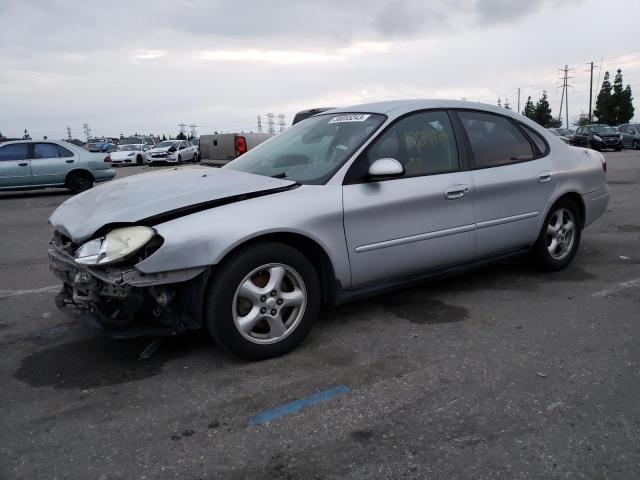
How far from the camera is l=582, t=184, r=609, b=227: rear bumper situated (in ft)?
16.8

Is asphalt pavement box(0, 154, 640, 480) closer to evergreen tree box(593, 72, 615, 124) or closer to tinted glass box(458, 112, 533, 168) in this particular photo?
tinted glass box(458, 112, 533, 168)

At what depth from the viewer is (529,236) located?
462 cm

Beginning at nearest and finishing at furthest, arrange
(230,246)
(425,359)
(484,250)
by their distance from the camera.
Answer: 1. (230,246)
2. (425,359)
3. (484,250)

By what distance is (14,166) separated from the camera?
13578 millimetres

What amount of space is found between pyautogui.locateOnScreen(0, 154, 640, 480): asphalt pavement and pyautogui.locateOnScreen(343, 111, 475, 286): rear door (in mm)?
474

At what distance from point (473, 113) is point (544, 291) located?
1584 mm

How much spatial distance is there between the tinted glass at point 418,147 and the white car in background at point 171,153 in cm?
2626

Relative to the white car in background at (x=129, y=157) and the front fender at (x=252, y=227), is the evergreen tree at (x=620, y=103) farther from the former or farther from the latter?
the front fender at (x=252, y=227)

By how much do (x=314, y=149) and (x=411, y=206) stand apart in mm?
834

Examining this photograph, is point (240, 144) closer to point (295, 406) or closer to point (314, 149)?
point (314, 149)

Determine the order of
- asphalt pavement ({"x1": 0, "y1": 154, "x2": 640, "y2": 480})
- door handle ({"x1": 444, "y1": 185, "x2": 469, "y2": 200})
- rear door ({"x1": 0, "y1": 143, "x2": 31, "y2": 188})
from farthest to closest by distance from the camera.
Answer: rear door ({"x1": 0, "y1": 143, "x2": 31, "y2": 188})
door handle ({"x1": 444, "y1": 185, "x2": 469, "y2": 200})
asphalt pavement ({"x1": 0, "y1": 154, "x2": 640, "y2": 480})

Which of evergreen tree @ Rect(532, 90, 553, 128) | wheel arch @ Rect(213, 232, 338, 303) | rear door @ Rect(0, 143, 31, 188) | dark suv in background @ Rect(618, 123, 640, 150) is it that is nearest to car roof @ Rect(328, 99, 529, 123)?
wheel arch @ Rect(213, 232, 338, 303)

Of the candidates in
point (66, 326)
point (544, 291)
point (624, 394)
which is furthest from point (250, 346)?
point (544, 291)

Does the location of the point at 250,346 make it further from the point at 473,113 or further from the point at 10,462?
the point at 473,113
